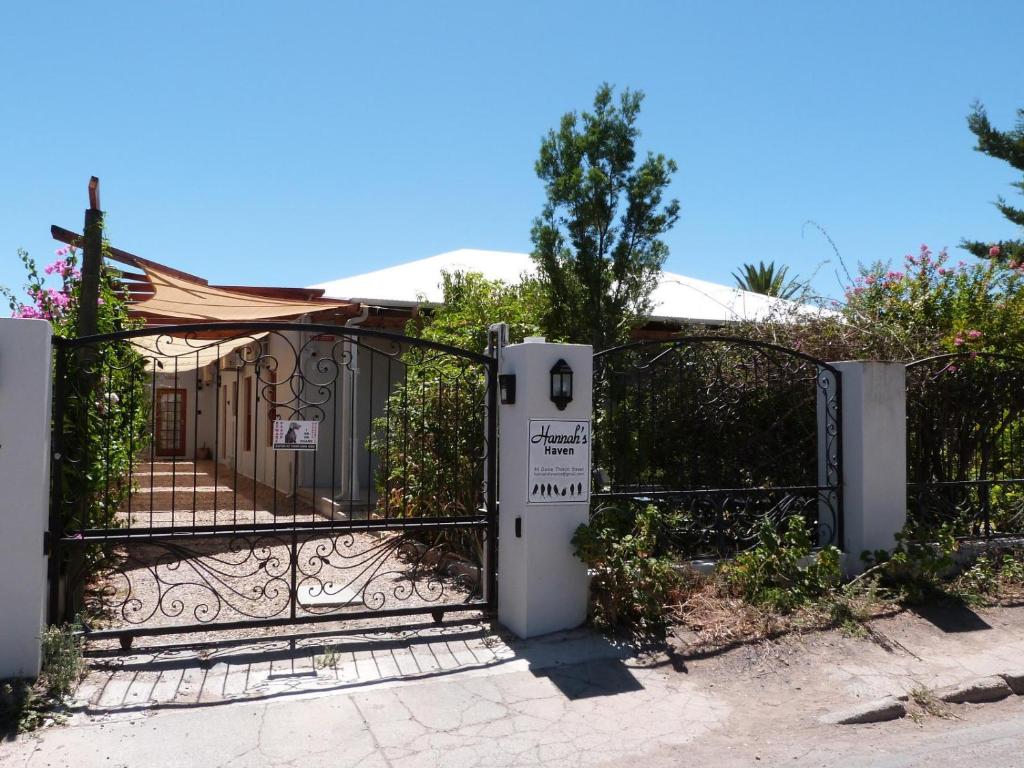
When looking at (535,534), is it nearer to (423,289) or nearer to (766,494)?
(766,494)

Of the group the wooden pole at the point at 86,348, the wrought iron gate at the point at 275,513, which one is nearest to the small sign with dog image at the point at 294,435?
the wrought iron gate at the point at 275,513

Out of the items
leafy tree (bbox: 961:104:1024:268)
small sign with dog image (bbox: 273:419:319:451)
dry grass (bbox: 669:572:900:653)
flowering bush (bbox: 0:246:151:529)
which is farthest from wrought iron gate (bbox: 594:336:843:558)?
leafy tree (bbox: 961:104:1024:268)

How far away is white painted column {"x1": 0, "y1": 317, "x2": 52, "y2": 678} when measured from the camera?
16.5 ft

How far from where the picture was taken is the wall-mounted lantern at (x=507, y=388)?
250 inches

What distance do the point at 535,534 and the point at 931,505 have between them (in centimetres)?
473

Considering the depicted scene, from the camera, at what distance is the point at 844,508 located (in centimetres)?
767

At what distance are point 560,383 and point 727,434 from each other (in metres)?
2.68

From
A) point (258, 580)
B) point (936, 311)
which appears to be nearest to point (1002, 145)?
point (936, 311)

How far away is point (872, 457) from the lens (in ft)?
24.9

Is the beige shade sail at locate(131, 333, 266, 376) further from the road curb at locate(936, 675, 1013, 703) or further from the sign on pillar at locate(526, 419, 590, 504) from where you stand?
the road curb at locate(936, 675, 1013, 703)

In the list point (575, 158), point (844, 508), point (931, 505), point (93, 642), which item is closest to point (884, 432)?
point (844, 508)

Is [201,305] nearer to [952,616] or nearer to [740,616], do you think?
[740,616]

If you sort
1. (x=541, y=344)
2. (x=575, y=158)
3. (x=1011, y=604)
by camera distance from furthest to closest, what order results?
(x=575, y=158)
(x=1011, y=604)
(x=541, y=344)

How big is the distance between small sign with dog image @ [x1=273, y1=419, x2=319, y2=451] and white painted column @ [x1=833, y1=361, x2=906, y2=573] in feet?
15.5
